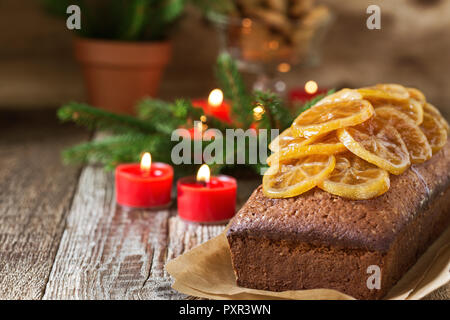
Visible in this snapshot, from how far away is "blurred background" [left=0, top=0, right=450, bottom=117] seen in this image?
2.95m

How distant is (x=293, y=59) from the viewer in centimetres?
262

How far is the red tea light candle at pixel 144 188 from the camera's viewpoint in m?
1.72

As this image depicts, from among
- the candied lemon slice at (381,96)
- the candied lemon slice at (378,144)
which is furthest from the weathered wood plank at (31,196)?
the candied lemon slice at (381,96)

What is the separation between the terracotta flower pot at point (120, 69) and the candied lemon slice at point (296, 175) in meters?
1.40

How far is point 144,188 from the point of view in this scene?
172 centimetres

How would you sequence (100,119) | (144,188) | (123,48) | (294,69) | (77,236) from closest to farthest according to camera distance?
(77,236) < (144,188) < (100,119) < (123,48) < (294,69)

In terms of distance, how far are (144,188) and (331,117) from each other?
573 mm

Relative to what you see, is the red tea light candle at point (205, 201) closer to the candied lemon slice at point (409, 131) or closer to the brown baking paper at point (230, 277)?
the brown baking paper at point (230, 277)

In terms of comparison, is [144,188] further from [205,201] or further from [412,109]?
[412,109]

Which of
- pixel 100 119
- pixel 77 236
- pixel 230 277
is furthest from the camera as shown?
pixel 100 119

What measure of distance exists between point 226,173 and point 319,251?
2.60 feet

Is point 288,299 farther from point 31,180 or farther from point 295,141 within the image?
point 31,180

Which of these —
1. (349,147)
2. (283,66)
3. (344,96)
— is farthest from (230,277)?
(283,66)

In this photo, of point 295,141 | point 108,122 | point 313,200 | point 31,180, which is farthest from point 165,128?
point 313,200
